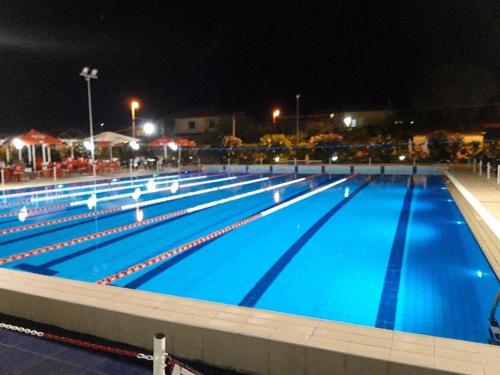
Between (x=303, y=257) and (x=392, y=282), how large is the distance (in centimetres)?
166

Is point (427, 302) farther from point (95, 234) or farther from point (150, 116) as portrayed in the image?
point (150, 116)

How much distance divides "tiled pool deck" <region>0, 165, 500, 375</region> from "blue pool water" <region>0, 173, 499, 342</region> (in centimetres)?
175

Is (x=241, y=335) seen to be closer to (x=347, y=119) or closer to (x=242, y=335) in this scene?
(x=242, y=335)

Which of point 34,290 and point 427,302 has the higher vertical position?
point 34,290

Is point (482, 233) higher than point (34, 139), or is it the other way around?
point (34, 139)

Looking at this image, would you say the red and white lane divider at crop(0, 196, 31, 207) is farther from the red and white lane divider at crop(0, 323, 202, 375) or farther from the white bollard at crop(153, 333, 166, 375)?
the white bollard at crop(153, 333, 166, 375)

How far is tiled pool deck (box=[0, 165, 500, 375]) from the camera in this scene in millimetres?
2541

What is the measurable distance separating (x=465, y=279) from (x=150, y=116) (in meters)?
45.9

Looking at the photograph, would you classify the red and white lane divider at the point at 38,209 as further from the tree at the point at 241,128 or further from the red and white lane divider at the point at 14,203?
the tree at the point at 241,128

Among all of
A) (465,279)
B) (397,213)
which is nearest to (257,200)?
(397,213)

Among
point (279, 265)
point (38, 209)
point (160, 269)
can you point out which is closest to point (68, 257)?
point (160, 269)

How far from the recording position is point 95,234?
328 inches

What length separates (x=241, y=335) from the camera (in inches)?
112

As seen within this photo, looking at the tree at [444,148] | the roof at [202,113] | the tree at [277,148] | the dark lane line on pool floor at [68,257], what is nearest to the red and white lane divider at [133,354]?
the dark lane line on pool floor at [68,257]
